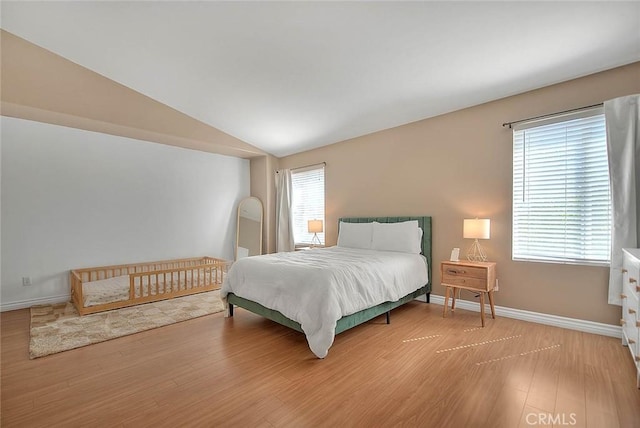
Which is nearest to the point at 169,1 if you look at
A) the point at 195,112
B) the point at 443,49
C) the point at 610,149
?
the point at 195,112

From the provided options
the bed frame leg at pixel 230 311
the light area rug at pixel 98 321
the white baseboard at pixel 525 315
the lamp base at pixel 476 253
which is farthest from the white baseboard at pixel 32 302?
the lamp base at pixel 476 253

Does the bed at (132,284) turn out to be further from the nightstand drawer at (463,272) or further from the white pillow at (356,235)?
the nightstand drawer at (463,272)

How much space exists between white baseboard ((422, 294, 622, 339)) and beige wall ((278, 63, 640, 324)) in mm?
54

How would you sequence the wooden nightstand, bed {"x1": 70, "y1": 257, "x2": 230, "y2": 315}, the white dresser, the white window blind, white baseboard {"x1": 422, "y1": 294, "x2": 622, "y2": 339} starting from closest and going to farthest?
the white dresser
white baseboard {"x1": 422, "y1": 294, "x2": 622, "y2": 339}
the wooden nightstand
bed {"x1": 70, "y1": 257, "x2": 230, "y2": 315}
the white window blind

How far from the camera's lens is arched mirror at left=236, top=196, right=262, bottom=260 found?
5992 millimetres

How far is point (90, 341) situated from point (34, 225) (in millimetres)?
2313

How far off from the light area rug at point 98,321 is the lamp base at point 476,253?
3305 mm

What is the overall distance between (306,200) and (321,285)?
3392mm

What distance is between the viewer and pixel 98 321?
127 inches

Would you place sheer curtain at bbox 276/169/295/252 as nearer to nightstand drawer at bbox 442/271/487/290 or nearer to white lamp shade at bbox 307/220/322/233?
white lamp shade at bbox 307/220/322/233

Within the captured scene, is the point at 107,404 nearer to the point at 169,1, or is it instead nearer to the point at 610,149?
the point at 169,1

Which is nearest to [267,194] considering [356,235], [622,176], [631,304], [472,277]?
[356,235]

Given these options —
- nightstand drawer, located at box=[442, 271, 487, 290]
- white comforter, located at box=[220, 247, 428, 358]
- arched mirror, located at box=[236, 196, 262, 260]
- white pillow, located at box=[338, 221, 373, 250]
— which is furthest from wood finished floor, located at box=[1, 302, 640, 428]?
arched mirror, located at box=[236, 196, 262, 260]

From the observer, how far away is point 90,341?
2703 mm
